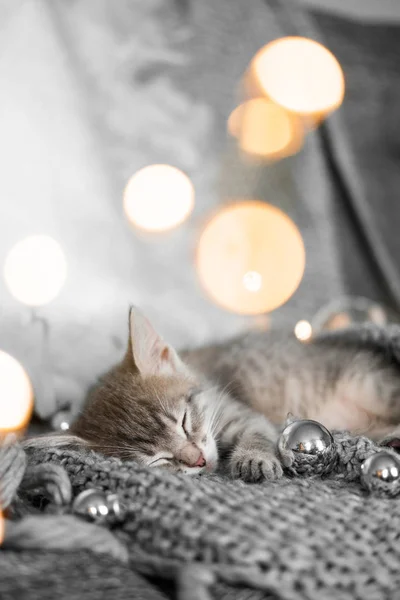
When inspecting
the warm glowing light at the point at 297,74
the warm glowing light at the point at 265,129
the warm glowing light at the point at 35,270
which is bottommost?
the warm glowing light at the point at 35,270

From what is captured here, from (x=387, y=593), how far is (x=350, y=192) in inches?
47.9

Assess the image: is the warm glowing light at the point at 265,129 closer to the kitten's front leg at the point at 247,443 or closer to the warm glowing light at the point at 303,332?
the warm glowing light at the point at 303,332

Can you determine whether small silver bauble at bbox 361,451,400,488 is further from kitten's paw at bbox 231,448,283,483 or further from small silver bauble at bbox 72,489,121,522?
small silver bauble at bbox 72,489,121,522

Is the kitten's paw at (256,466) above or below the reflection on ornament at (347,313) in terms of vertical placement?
below

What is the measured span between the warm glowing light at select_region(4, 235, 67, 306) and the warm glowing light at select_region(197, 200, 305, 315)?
0.37 meters

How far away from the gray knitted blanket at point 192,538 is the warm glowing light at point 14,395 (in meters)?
0.36

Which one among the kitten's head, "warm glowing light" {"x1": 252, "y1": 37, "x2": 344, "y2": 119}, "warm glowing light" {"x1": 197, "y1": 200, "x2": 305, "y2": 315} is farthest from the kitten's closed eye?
"warm glowing light" {"x1": 252, "y1": 37, "x2": 344, "y2": 119}

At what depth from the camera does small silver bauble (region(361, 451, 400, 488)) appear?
733 millimetres

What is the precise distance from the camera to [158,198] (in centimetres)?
150

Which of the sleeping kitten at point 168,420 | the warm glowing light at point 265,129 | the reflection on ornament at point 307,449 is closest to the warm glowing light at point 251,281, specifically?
the warm glowing light at point 265,129

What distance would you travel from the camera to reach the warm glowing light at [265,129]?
160 centimetres

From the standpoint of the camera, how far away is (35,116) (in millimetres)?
1337

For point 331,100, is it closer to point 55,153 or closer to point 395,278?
point 395,278

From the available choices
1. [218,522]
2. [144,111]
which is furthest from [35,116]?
[218,522]
